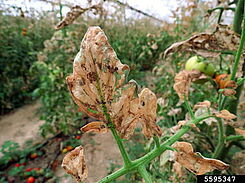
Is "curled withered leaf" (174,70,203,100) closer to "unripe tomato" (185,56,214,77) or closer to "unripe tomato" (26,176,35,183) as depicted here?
"unripe tomato" (185,56,214,77)

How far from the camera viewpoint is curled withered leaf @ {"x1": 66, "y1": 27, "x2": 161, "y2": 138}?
0.78 feet

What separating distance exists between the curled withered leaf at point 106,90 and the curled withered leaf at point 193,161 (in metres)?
0.06

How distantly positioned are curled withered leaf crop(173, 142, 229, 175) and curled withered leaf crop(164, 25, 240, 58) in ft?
1.10

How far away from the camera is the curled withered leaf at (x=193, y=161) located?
11.4 inches

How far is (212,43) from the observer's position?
1.84 ft

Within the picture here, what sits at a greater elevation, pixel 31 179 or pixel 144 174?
pixel 144 174

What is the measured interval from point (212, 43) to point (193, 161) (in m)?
0.39

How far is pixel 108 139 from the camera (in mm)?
1671

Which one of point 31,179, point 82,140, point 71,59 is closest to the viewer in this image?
point 31,179

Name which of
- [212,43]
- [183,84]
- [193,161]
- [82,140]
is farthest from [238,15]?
[82,140]

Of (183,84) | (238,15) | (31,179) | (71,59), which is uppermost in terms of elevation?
(238,15)

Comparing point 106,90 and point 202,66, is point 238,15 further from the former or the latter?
point 106,90

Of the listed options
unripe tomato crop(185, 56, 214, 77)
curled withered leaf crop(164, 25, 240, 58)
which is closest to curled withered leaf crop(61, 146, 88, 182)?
curled withered leaf crop(164, 25, 240, 58)

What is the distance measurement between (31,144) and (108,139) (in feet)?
2.34
